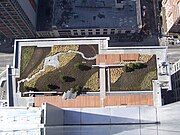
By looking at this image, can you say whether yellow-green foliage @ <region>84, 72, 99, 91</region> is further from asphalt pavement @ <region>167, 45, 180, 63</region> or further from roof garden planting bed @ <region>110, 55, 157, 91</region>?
asphalt pavement @ <region>167, 45, 180, 63</region>

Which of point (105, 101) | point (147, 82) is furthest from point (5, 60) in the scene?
point (147, 82)

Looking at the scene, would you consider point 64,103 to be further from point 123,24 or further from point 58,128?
point 123,24

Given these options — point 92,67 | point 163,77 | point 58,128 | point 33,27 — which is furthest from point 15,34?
point 58,128

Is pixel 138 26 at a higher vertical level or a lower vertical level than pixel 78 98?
higher

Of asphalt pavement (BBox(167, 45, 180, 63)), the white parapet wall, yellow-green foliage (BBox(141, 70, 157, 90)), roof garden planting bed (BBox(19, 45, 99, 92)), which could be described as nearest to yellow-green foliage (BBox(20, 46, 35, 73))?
roof garden planting bed (BBox(19, 45, 99, 92))

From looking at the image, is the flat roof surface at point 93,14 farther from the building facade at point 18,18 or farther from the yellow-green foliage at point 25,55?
the yellow-green foliage at point 25,55

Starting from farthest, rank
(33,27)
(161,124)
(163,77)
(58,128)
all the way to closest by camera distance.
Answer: (33,27), (163,77), (161,124), (58,128)

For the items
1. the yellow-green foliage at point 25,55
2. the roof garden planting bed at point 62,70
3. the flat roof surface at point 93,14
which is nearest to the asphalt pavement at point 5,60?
the flat roof surface at point 93,14
